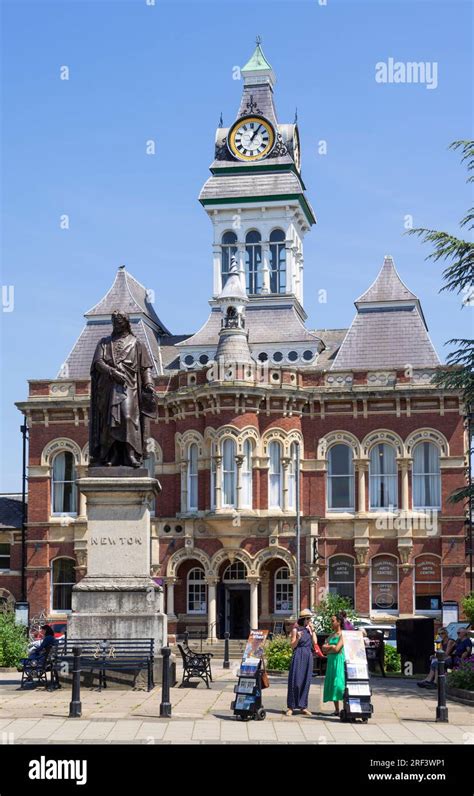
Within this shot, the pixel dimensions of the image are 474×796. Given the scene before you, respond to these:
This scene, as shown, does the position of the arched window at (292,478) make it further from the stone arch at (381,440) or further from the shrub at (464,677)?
the shrub at (464,677)

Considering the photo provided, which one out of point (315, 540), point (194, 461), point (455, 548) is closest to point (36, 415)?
point (194, 461)

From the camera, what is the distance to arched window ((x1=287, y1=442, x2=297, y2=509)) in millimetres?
51344

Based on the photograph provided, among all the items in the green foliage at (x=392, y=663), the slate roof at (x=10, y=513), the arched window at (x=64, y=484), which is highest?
the arched window at (x=64, y=484)

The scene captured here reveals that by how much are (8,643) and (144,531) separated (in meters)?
7.50

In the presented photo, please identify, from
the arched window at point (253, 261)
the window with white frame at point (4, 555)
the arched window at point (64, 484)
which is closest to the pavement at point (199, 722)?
the arched window at point (64, 484)

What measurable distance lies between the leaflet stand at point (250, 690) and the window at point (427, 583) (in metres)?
32.0

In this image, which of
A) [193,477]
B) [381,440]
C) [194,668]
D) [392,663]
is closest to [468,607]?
[381,440]

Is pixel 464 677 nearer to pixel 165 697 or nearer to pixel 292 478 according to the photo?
pixel 165 697

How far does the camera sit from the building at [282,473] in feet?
165

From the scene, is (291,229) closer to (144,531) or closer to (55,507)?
(55,507)

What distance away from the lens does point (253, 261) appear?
6047 centimetres

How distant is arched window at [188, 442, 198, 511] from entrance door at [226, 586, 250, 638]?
13.0ft

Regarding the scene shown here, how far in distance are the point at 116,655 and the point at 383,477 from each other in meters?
31.4

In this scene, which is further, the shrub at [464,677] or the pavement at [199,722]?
the shrub at [464,677]
